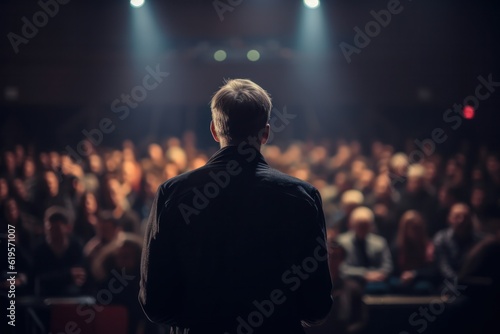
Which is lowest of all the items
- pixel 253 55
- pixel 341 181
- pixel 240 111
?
pixel 341 181

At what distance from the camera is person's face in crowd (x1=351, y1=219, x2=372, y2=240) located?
21.4ft

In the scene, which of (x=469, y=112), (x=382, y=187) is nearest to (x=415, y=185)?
(x=382, y=187)

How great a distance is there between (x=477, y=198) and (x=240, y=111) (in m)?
6.36

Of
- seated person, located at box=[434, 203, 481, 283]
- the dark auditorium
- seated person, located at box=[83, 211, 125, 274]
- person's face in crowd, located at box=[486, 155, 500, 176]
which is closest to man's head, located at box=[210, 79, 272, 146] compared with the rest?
the dark auditorium

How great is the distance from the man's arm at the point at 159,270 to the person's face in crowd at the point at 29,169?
771 cm

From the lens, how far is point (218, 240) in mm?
1745

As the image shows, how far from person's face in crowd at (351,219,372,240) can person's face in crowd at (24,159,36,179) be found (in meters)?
4.79

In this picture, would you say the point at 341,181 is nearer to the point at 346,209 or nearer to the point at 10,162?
the point at 346,209

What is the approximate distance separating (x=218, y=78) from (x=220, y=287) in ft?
40.9

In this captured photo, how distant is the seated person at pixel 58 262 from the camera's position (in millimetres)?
5871

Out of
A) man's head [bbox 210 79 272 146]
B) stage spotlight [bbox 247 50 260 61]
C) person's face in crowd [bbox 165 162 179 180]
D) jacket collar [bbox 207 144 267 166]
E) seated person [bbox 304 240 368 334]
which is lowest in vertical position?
seated person [bbox 304 240 368 334]

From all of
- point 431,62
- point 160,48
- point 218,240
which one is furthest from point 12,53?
point 218,240

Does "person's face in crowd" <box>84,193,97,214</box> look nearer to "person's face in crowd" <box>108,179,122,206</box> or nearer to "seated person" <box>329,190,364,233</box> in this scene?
"person's face in crowd" <box>108,179,122,206</box>

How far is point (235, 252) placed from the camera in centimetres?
174
